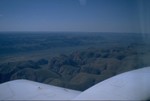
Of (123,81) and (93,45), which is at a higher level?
(123,81)

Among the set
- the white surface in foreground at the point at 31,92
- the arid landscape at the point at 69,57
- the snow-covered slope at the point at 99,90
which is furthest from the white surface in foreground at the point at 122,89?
the arid landscape at the point at 69,57

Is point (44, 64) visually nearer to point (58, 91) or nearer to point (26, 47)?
point (26, 47)

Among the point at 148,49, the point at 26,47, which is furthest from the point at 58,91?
the point at 26,47

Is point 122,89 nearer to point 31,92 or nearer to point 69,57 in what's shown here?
point 31,92

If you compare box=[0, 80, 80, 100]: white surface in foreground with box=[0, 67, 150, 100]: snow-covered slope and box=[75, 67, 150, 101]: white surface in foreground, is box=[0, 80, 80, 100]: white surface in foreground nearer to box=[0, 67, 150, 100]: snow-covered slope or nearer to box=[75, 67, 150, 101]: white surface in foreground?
box=[0, 67, 150, 100]: snow-covered slope

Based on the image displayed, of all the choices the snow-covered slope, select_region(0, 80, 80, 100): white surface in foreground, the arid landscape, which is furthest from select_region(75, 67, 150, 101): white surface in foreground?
the arid landscape

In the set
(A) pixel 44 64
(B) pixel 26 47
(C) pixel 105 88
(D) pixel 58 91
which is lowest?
(A) pixel 44 64
